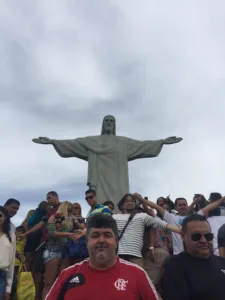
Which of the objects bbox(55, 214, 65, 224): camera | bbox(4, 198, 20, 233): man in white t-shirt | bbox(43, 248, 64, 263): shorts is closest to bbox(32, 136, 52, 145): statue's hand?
bbox(4, 198, 20, 233): man in white t-shirt

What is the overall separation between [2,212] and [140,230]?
1.68 metres

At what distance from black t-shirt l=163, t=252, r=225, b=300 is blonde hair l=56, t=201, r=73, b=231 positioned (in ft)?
9.37

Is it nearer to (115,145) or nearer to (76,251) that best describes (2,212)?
(76,251)

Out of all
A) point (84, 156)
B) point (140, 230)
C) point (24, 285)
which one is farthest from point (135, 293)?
point (84, 156)

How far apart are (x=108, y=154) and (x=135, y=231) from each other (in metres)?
7.05

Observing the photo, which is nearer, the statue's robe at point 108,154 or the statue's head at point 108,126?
the statue's robe at point 108,154

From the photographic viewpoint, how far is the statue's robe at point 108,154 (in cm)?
1123

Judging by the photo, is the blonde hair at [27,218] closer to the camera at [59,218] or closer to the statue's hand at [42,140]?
the camera at [59,218]

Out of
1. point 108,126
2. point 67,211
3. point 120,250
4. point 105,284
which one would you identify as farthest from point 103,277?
point 108,126

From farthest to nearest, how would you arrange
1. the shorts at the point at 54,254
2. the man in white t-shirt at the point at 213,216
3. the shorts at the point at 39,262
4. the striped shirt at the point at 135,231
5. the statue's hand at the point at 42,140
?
the statue's hand at the point at 42,140 < the shorts at the point at 39,262 < the shorts at the point at 54,254 < the man in white t-shirt at the point at 213,216 < the striped shirt at the point at 135,231

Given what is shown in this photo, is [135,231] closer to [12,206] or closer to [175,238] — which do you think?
[175,238]

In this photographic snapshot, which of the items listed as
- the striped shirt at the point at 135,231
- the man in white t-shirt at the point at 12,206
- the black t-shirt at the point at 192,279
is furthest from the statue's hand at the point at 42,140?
the black t-shirt at the point at 192,279

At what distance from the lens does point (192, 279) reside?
244cm

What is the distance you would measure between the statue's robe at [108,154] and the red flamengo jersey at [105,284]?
851 cm
